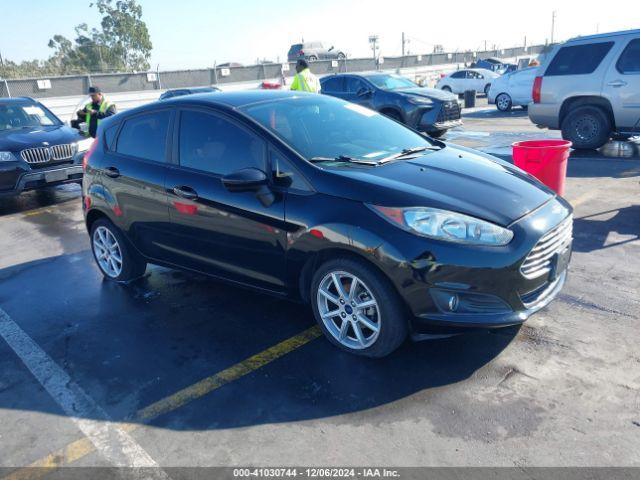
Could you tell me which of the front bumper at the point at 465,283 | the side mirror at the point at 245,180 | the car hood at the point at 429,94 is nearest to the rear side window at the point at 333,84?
the car hood at the point at 429,94

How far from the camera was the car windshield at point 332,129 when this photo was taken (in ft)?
13.0

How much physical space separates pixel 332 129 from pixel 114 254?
2567 mm

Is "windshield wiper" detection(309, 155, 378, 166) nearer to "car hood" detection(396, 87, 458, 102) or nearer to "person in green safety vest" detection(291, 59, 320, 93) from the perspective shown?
"person in green safety vest" detection(291, 59, 320, 93)

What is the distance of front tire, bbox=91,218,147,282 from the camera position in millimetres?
5145

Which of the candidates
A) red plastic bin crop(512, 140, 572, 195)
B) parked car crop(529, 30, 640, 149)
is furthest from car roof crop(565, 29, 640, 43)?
red plastic bin crop(512, 140, 572, 195)

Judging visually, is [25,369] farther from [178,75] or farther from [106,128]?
[178,75]

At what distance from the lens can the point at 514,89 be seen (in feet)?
57.4

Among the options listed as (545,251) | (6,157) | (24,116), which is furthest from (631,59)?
(24,116)

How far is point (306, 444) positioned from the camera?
281 centimetres

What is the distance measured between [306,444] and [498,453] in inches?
38.0

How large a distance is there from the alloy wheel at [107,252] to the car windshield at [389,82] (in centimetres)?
938

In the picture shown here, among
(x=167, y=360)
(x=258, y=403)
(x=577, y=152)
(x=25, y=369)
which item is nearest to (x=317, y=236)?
(x=258, y=403)

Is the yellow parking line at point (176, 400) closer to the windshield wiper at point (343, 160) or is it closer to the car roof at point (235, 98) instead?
the windshield wiper at point (343, 160)

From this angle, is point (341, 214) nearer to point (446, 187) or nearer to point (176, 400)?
point (446, 187)
